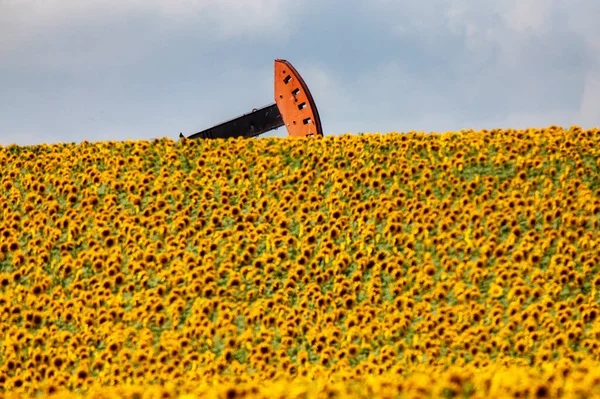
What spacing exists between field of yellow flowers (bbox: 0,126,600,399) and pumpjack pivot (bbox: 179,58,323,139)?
471cm

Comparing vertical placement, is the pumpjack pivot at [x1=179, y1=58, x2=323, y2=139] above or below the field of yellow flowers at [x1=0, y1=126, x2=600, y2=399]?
above

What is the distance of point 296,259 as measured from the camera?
10.6 m

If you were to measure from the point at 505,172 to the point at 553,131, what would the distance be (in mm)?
1461

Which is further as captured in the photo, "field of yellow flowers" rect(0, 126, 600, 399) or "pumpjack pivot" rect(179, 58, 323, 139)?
"pumpjack pivot" rect(179, 58, 323, 139)

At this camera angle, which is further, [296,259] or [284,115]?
[284,115]

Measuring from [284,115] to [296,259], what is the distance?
25.9 ft

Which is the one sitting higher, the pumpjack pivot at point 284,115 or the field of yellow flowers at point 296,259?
the pumpjack pivot at point 284,115

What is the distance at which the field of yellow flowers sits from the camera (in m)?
9.30

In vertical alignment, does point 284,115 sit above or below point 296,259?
above

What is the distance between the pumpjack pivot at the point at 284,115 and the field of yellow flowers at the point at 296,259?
4.71 metres

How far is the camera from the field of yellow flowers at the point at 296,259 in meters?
9.30

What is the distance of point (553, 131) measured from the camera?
1291 cm

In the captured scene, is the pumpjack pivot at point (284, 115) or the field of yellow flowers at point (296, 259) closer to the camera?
the field of yellow flowers at point (296, 259)

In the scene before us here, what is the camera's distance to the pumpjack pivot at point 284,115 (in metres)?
17.6
